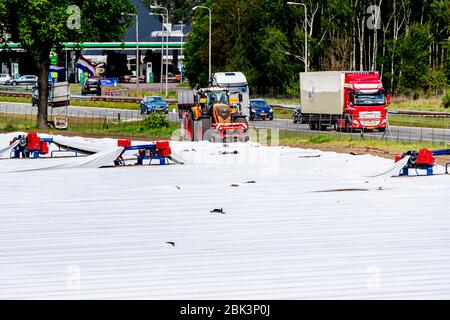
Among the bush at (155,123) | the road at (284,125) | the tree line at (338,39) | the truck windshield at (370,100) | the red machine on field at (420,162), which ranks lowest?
the road at (284,125)

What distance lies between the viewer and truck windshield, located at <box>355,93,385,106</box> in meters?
61.2

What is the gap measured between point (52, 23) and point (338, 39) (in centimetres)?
4519

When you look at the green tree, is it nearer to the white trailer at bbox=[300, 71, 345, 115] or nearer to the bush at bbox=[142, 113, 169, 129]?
the bush at bbox=[142, 113, 169, 129]

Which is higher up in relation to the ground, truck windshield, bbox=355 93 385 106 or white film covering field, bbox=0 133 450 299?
truck windshield, bbox=355 93 385 106

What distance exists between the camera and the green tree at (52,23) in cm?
6144

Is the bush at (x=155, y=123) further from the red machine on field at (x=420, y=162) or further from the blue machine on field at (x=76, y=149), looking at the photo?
the red machine on field at (x=420, y=162)

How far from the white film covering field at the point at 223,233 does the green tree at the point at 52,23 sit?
90.5 feet

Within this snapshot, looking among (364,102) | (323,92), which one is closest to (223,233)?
(364,102)

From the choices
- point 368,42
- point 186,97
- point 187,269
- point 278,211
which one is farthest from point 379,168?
point 368,42

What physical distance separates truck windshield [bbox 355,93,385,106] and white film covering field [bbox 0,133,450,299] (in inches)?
1030

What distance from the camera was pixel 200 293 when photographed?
593 inches

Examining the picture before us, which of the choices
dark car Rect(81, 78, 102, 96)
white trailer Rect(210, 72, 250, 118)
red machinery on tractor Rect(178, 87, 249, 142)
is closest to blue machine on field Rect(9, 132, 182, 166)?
red machinery on tractor Rect(178, 87, 249, 142)

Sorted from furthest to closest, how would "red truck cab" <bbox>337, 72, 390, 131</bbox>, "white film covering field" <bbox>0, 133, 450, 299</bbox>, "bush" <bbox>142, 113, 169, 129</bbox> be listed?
"bush" <bbox>142, 113, 169, 129</bbox>
"red truck cab" <bbox>337, 72, 390, 131</bbox>
"white film covering field" <bbox>0, 133, 450, 299</bbox>

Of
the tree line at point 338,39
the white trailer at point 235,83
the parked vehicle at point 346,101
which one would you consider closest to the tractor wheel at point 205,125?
the parked vehicle at point 346,101
